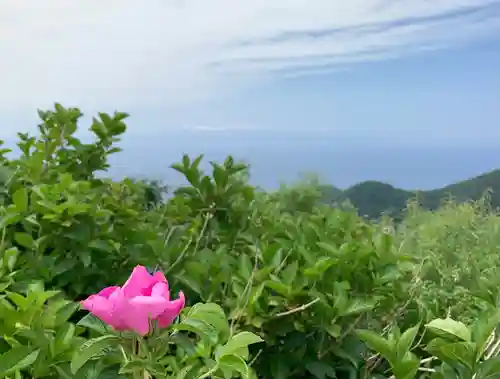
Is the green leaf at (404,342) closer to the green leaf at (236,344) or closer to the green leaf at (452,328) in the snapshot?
the green leaf at (452,328)

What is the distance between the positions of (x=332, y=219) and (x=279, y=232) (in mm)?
171

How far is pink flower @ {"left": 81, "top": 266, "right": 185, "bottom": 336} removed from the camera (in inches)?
40.1

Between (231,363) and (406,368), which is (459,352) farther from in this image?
(231,363)

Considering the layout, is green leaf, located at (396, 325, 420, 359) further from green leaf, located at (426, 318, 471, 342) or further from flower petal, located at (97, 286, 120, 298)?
flower petal, located at (97, 286, 120, 298)

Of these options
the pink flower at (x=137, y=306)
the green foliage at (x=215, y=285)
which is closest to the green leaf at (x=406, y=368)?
the green foliage at (x=215, y=285)

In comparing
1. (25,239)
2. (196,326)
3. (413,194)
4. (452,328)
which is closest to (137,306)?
(196,326)

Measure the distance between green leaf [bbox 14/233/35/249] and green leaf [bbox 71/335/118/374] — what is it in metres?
0.70

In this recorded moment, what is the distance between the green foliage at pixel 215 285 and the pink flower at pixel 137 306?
37mm

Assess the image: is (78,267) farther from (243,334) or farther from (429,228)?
(429,228)

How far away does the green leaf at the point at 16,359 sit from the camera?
3.78 feet

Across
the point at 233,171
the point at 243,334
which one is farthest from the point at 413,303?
the point at 243,334

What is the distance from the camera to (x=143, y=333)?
1.04 m

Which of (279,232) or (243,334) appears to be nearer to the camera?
(243,334)

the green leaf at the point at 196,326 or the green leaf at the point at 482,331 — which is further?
the green leaf at the point at 482,331
